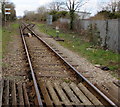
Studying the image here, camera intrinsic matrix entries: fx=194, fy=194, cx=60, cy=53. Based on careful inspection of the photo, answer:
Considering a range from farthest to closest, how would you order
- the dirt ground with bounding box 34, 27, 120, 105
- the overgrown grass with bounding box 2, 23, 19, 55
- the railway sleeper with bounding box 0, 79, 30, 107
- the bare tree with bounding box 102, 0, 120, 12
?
the bare tree with bounding box 102, 0, 120, 12
the overgrown grass with bounding box 2, 23, 19, 55
the dirt ground with bounding box 34, 27, 120, 105
the railway sleeper with bounding box 0, 79, 30, 107

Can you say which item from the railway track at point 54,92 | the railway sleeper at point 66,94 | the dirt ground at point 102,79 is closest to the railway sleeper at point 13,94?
the railway track at point 54,92

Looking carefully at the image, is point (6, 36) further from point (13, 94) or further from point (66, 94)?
point (66, 94)

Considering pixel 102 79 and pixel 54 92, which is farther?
pixel 102 79

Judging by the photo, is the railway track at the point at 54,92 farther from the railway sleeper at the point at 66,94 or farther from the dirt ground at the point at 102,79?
the dirt ground at the point at 102,79

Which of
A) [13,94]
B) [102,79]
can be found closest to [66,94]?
[13,94]

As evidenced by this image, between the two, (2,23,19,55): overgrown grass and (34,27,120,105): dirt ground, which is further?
(2,23,19,55): overgrown grass

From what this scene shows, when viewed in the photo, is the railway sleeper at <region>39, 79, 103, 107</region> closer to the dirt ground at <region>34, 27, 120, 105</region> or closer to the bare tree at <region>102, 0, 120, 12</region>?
the dirt ground at <region>34, 27, 120, 105</region>

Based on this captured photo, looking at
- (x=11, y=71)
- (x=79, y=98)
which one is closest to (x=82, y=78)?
(x=79, y=98)

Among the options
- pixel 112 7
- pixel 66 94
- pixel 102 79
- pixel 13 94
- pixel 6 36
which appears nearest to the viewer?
pixel 13 94

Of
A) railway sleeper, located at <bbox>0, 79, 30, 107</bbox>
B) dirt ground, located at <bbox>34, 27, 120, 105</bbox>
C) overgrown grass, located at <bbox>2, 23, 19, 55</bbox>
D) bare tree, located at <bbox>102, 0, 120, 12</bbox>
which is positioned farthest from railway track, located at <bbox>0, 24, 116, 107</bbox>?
bare tree, located at <bbox>102, 0, 120, 12</bbox>

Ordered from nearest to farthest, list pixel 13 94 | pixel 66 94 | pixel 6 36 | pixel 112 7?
pixel 13 94 < pixel 66 94 < pixel 6 36 < pixel 112 7

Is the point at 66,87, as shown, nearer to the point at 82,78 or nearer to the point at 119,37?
the point at 82,78

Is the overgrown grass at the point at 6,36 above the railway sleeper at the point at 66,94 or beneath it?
above

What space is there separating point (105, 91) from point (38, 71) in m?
2.76
